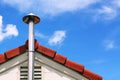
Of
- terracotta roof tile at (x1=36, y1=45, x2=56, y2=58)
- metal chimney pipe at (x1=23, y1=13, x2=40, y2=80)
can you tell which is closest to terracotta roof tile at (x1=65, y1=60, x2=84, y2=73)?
terracotta roof tile at (x1=36, y1=45, x2=56, y2=58)

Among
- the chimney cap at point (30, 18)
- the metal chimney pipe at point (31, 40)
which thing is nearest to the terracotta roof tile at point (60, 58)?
the metal chimney pipe at point (31, 40)

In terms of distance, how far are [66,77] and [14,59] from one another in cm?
129

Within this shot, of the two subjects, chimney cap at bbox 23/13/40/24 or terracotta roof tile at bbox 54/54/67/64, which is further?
chimney cap at bbox 23/13/40/24

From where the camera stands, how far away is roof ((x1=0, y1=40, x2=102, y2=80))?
6965 mm

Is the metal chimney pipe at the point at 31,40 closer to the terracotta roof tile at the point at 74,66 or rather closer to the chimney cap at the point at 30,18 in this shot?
the chimney cap at the point at 30,18

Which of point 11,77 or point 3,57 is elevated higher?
point 3,57

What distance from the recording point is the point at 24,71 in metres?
6.96

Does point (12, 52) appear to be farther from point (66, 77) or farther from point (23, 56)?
point (66, 77)

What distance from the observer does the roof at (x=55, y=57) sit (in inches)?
274

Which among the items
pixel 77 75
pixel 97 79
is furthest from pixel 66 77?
pixel 97 79

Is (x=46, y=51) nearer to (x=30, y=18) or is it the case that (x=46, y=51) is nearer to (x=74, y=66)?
(x=74, y=66)

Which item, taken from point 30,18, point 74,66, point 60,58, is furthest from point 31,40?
point 74,66

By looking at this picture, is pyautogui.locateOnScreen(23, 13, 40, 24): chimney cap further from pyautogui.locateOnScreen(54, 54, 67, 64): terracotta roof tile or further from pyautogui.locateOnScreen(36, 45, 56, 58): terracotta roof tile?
pyautogui.locateOnScreen(54, 54, 67, 64): terracotta roof tile

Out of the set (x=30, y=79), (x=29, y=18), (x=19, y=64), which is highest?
(x=29, y=18)
